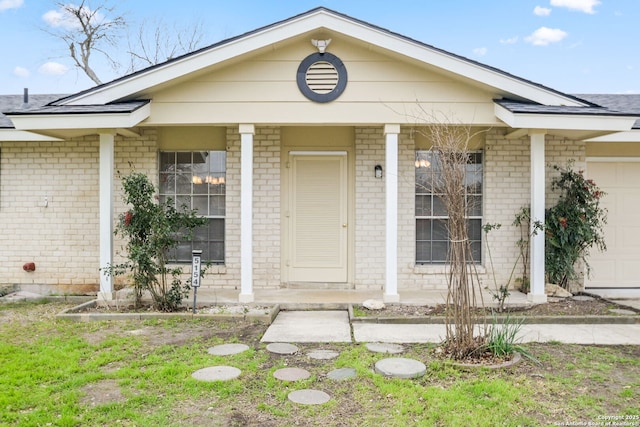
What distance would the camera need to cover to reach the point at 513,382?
3.97 m

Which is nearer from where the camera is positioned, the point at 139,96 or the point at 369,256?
the point at 139,96

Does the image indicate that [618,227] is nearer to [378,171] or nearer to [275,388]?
[378,171]

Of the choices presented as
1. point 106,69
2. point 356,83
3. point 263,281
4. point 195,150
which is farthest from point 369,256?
point 106,69

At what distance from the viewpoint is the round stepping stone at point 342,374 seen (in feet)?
13.5

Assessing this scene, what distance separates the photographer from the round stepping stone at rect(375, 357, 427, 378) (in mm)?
4113

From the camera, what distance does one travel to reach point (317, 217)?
8.09 m

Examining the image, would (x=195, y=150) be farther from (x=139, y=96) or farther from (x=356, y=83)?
(x=356, y=83)

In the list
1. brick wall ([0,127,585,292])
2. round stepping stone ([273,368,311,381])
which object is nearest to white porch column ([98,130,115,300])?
brick wall ([0,127,585,292])

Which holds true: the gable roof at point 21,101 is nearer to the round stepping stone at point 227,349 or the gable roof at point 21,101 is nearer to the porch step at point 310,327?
the porch step at point 310,327

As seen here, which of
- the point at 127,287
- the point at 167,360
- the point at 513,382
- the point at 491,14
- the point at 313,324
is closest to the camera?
the point at 513,382

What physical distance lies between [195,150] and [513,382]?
6074 millimetres

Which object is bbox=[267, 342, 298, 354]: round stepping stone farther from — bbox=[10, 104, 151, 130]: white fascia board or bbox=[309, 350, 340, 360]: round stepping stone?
bbox=[10, 104, 151, 130]: white fascia board

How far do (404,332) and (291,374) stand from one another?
1.84m

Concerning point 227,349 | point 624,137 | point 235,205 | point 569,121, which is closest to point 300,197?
point 235,205
